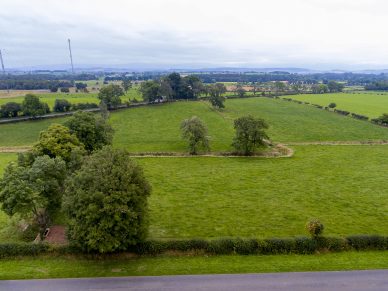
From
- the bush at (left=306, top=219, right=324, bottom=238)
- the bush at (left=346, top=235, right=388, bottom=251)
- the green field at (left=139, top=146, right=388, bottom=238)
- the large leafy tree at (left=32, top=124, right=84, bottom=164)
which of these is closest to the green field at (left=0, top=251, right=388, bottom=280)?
the bush at (left=346, top=235, right=388, bottom=251)

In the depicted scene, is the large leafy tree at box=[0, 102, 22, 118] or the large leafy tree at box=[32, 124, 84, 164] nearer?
the large leafy tree at box=[32, 124, 84, 164]

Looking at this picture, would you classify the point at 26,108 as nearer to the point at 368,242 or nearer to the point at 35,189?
the point at 35,189

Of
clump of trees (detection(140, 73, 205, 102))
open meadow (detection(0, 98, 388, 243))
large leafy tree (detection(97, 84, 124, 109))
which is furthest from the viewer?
clump of trees (detection(140, 73, 205, 102))

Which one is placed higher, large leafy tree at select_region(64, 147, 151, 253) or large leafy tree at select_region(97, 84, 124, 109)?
large leafy tree at select_region(97, 84, 124, 109)

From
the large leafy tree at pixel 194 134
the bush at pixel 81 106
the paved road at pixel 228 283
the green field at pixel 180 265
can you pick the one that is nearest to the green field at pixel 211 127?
the large leafy tree at pixel 194 134

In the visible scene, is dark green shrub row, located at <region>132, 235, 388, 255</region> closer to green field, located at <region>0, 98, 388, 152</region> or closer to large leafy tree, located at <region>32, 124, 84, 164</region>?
large leafy tree, located at <region>32, 124, 84, 164</region>

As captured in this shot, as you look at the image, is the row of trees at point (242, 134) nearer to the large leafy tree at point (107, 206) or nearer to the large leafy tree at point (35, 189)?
the large leafy tree at point (35, 189)
